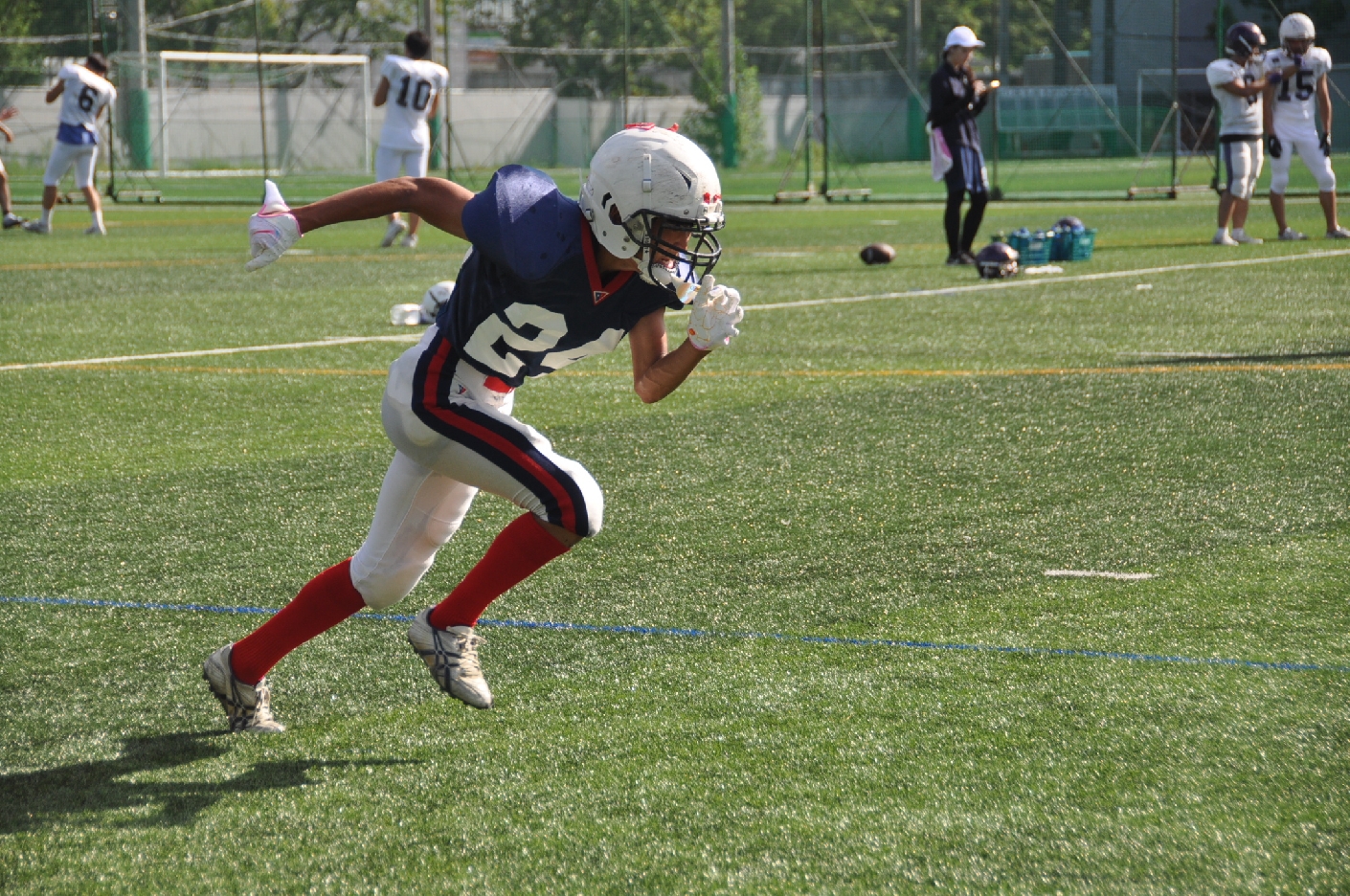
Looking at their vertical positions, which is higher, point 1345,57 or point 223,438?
point 1345,57

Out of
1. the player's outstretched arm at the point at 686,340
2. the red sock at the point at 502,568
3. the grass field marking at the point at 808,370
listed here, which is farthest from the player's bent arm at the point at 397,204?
the grass field marking at the point at 808,370

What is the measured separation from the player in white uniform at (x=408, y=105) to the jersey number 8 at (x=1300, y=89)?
8212 mm

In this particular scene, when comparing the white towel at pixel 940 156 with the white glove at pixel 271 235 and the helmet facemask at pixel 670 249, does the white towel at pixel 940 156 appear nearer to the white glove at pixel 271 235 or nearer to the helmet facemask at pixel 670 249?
the helmet facemask at pixel 670 249

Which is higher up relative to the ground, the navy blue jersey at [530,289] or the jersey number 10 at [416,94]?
the jersey number 10 at [416,94]

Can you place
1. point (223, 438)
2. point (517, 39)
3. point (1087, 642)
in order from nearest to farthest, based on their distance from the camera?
point (1087, 642)
point (223, 438)
point (517, 39)

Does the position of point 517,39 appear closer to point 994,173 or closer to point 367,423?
point 994,173

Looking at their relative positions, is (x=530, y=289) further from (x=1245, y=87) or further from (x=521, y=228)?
(x=1245, y=87)

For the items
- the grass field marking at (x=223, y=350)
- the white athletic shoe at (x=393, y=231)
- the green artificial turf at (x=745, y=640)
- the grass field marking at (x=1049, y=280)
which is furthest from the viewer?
the white athletic shoe at (x=393, y=231)

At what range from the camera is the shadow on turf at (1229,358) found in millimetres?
7820

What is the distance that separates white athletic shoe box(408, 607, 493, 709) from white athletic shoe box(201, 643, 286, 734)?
36 cm

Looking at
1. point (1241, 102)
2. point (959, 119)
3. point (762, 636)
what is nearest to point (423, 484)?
point (762, 636)

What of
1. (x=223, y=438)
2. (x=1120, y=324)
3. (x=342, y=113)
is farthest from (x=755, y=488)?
(x=342, y=113)

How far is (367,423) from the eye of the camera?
22.5 feet

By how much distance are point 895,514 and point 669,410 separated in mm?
2167
